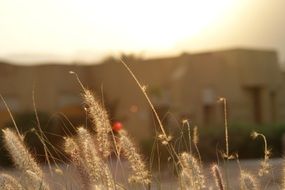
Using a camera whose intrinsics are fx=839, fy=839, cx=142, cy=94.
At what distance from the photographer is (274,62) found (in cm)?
3691

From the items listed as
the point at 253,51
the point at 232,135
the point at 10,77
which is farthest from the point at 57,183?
the point at 253,51

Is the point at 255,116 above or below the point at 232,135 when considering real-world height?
below

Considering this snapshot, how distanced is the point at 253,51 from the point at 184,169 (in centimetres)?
3194

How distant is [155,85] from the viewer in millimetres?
33219

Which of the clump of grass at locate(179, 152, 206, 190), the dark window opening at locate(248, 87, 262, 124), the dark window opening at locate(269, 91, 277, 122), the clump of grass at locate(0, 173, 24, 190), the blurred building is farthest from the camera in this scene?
the dark window opening at locate(269, 91, 277, 122)

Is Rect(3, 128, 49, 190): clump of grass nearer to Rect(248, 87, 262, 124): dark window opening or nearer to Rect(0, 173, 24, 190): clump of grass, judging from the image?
Rect(0, 173, 24, 190): clump of grass

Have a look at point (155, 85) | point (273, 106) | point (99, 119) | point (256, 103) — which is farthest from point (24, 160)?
point (273, 106)

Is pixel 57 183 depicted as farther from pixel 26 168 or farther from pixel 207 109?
pixel 207 109

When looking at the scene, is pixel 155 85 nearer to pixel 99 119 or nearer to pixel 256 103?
pixel 256 103

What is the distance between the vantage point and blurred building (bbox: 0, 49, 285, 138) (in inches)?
1278

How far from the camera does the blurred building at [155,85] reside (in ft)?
107

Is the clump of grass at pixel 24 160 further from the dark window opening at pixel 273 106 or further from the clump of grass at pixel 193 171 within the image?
the dark window opening at pixel 273 106

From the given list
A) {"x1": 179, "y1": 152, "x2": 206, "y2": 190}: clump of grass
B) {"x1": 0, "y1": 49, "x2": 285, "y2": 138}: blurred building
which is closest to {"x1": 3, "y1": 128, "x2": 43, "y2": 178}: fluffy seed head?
{"x1": 179, "y1": 152, "x2": 206, "y2": 190}: clump of grass

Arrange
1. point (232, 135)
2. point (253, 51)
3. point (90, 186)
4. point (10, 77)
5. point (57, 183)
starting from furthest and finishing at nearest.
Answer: point (253, 51) → point (10, 77) → point (232, 135) → point (57, 183) → point (90, 186)
